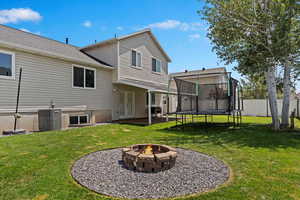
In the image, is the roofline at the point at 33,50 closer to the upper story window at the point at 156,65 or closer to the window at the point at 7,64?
the window at the point at 7,64

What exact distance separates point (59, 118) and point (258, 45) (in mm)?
9252

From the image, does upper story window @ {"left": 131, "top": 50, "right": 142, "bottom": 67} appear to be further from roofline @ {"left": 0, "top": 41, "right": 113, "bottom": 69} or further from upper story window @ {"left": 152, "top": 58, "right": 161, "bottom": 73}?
roofline @ {"left": 0, "top": 41, "right": 113, "bottom": 69}

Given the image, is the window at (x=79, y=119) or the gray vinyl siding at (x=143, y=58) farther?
the gray vinyl siding at (x=143, y=58)

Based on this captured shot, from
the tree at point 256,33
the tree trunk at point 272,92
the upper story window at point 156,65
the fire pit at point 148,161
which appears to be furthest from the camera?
the upper story window at point 156,65

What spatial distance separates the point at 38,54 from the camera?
7.77 metres

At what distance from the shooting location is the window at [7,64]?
6668 millimetres

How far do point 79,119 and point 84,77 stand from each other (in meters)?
2.33

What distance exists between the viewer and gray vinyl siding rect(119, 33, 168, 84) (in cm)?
1180

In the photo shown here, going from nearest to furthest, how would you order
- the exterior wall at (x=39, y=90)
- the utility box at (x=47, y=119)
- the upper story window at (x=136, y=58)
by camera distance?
1. the exterior wall at (x=39, y=90)
2. the utility box at (x=47, y=119)
3. the upper story window at (x=136, y=58)

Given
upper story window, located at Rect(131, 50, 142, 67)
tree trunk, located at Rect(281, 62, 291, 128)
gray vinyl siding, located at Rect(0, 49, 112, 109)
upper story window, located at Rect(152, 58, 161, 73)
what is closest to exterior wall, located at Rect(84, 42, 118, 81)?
gray vinyl siding, located at Rect(0, 49, 112, 109)

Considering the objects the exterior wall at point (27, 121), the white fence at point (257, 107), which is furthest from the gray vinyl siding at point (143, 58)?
the white fence at point (257, 107)

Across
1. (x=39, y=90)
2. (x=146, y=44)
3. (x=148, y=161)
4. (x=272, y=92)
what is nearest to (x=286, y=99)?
(x=272, y=92)

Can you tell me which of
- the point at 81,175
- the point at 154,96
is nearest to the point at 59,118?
the point at 81,175

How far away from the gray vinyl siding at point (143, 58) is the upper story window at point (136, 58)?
29 centimetres
